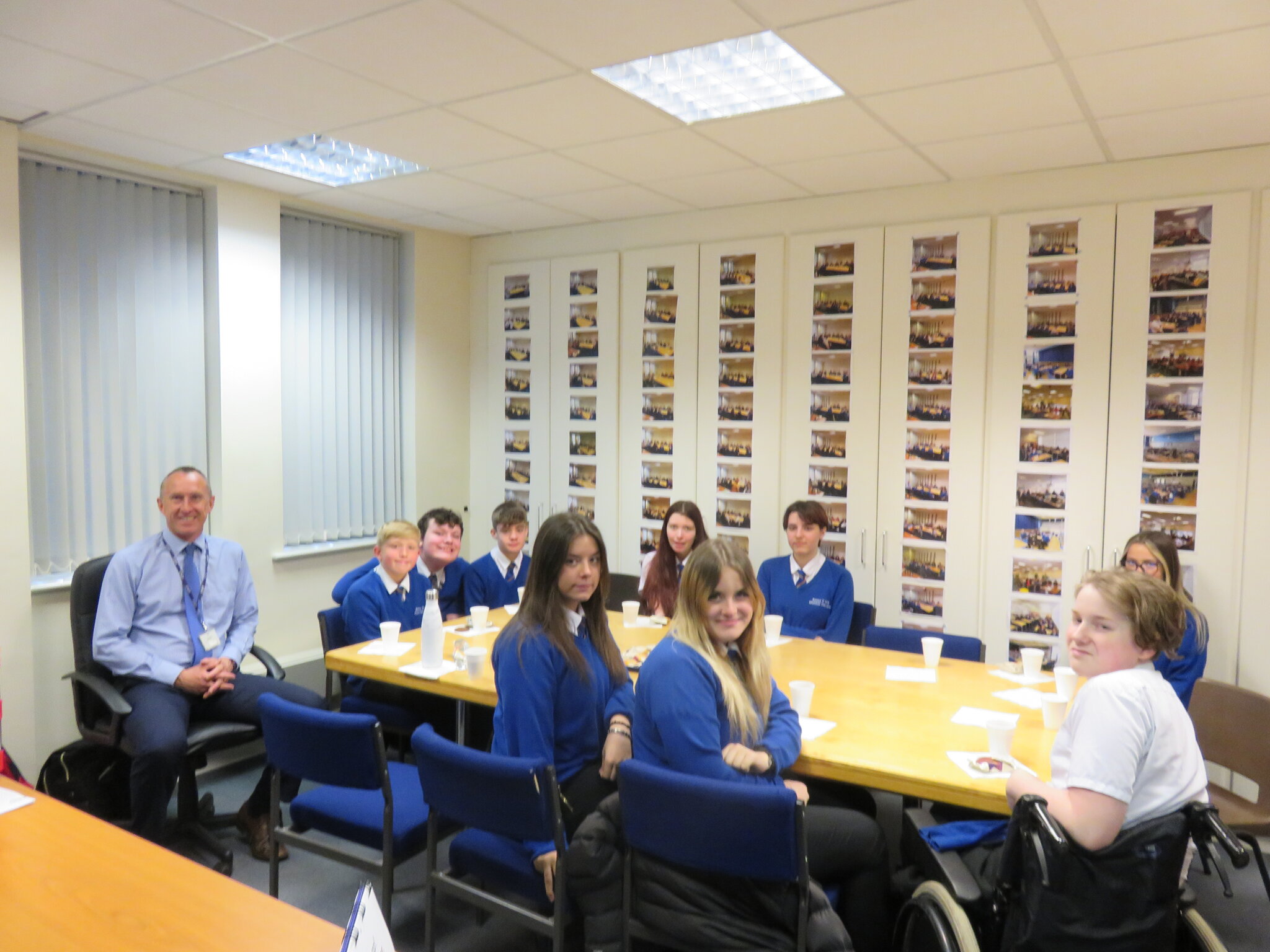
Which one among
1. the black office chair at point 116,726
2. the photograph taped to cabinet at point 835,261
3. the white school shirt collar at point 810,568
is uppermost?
the photograph taped to cabinet at point 835,261

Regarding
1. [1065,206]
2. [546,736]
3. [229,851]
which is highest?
[1065,206]

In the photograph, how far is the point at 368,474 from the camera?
5.62 m

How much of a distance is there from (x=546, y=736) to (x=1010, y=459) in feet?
9.91

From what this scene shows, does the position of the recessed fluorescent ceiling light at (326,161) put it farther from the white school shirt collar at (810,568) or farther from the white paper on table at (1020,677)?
the white paper on table at (1020,677)

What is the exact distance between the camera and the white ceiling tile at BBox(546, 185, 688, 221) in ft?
15.8

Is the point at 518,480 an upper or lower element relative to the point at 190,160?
lower

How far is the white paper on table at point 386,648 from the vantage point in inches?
135

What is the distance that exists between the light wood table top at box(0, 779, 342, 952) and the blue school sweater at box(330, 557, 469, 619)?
→ 7.52 feet

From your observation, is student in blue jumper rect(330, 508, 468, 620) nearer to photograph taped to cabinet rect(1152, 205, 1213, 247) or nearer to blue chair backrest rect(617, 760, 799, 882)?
blue chair backrest rect(617, 760, 799, 882)

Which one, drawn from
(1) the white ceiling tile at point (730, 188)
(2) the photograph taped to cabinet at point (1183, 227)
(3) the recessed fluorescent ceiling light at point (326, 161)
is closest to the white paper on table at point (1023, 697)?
(2) the photograph taped to cabinet at point (1183, 227)

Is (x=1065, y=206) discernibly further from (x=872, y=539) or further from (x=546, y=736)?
(x=546, y=736)

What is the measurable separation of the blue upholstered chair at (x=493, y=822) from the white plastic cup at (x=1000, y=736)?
1.15 m

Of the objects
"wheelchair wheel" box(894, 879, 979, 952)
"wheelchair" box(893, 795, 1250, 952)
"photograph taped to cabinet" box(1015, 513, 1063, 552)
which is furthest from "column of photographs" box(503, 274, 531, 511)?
"wheelchair" box(893, 795, 1250, 952)

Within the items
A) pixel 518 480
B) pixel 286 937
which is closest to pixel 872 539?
pixel 518 480
